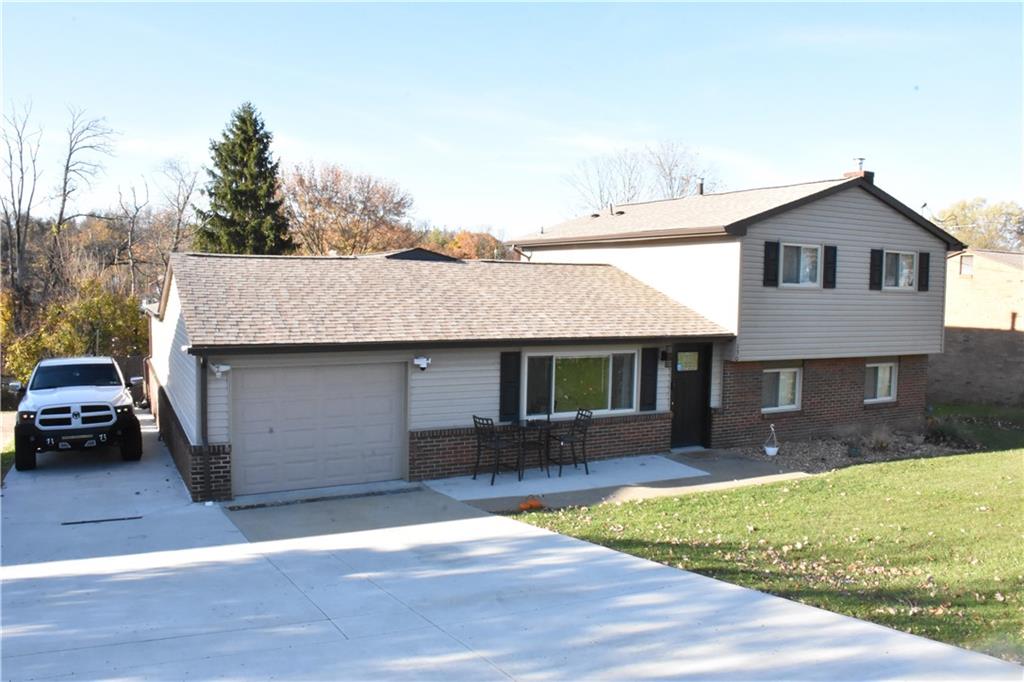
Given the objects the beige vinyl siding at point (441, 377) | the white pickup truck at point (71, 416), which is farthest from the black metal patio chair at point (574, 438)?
the white pickup truck at point (71, 416)

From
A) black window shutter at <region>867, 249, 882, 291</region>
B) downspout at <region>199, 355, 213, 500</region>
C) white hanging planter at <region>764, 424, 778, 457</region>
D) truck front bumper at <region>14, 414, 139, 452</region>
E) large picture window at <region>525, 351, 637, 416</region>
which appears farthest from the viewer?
black window shutter at <region>867, 249, 882, 291</region>

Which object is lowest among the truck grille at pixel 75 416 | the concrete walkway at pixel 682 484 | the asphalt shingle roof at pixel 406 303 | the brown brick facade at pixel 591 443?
the concrete walkway at pixel 682 484

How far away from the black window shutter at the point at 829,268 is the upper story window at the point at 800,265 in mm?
147

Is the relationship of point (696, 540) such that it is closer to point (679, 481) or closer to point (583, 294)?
point (679, 481)

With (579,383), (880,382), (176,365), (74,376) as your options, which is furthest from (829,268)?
(74,376)

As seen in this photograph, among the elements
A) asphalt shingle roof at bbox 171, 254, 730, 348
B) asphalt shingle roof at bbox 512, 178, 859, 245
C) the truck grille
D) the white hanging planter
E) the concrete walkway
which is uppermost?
asphalt shingle roof at bbox 512, 178, 859, 245

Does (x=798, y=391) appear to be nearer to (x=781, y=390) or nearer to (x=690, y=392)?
(x=781, y=390)

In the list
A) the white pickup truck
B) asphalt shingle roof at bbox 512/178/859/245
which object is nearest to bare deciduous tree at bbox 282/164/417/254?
asphalt shingle roof at bbox 512/178/859/245

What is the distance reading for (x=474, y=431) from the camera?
46.4 ft

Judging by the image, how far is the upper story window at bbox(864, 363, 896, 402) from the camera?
66.0 ft

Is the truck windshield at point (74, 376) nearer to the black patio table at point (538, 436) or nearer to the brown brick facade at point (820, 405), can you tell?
the black patio table at point (538, 436)

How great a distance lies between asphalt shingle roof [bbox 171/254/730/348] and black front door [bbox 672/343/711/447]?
639 millimetres

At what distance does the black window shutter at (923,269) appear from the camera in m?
19.7

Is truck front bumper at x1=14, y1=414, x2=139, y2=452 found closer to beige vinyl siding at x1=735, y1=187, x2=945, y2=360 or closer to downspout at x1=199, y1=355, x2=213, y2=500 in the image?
downspout at x1=199, y1=355, x2=213, y2=500
